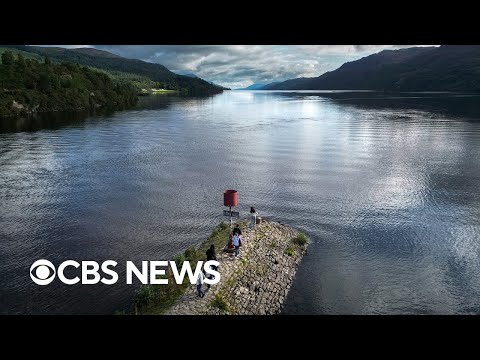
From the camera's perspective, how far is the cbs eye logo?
28834 mm

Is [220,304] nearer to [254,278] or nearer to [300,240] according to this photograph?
[254,278]

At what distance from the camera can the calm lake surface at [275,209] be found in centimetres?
2772

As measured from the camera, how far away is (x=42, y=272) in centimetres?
3016

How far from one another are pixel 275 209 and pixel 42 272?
25.4m

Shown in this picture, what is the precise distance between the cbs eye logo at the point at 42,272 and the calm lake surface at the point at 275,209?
2.41ft

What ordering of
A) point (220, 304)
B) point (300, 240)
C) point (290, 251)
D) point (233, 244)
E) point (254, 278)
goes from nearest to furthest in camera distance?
point (220, 304) < point (254, 278) < point (233, 244) < point (290, 251) < point (300, 240)

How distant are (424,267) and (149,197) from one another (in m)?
33.6

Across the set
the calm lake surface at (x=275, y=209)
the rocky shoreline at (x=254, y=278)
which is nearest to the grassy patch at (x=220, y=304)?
the rocky shoreline at (x=254, y=278)

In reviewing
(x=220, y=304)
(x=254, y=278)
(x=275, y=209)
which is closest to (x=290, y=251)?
(x=254, y=278)
